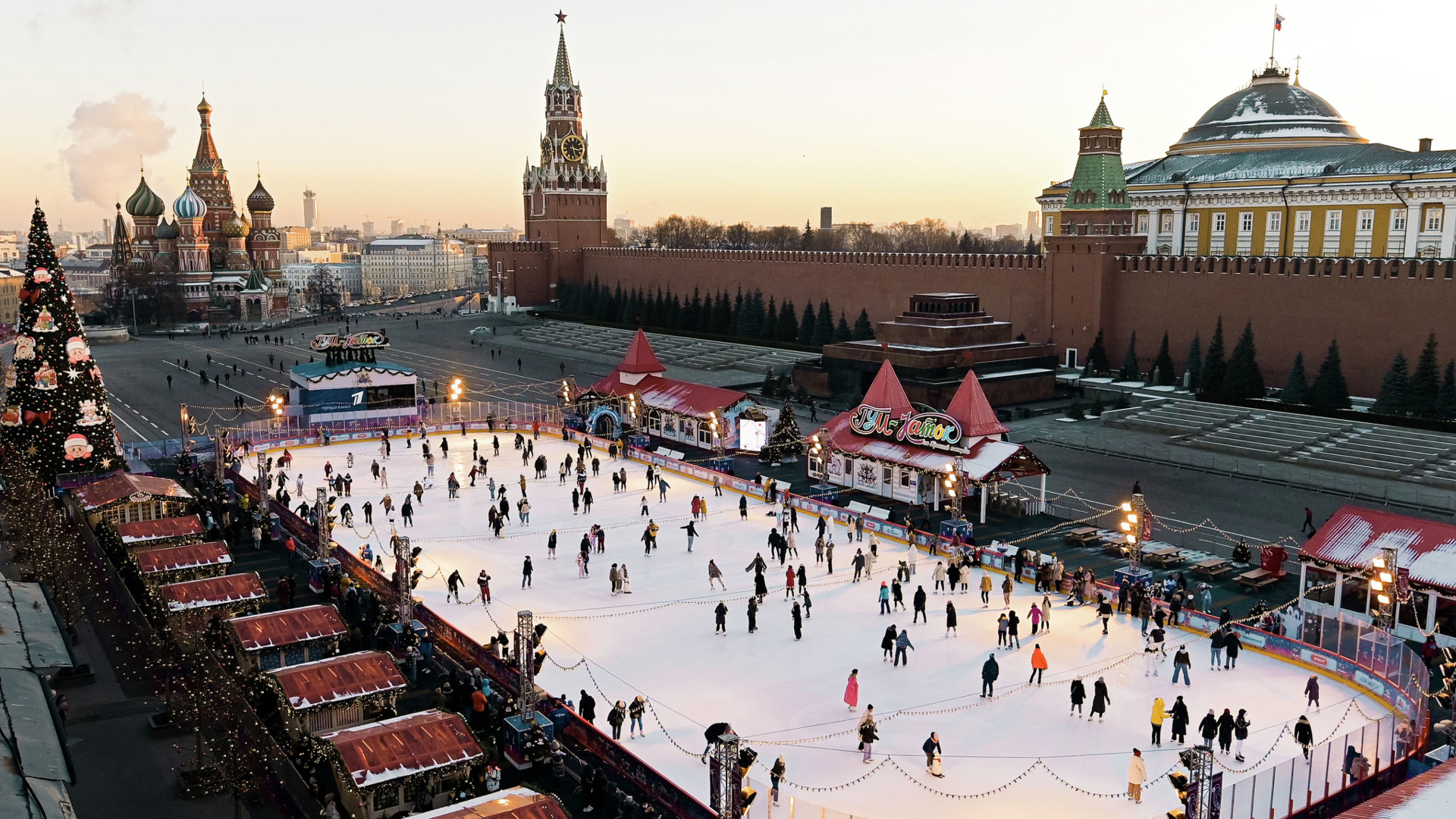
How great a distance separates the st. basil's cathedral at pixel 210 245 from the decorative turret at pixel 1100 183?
57593 millimetres

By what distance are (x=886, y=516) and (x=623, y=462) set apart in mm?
8963

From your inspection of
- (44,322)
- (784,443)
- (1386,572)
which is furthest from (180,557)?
(1386,572)

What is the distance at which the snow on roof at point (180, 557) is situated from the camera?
54.6 feet

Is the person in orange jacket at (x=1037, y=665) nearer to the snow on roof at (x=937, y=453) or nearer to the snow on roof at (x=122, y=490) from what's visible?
the snow on roof at (x=937, y=453)

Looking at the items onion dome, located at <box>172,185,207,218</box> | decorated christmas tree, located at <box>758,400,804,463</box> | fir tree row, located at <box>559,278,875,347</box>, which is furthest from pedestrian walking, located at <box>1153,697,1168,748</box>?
onion dome, located at <box>172,185,207,218</box>

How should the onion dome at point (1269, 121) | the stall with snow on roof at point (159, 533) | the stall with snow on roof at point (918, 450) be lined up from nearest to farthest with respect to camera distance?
the stall with snow on roof at point (159, 533)
the stall with snow on roof at point (918, 450)
the onion dome at point (1269, 121)

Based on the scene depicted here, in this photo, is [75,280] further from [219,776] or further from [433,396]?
[219,776]

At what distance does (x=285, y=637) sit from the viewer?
14.3 meters

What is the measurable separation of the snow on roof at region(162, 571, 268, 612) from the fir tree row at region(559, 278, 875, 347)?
3550cm

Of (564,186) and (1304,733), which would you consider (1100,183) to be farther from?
(564,186)

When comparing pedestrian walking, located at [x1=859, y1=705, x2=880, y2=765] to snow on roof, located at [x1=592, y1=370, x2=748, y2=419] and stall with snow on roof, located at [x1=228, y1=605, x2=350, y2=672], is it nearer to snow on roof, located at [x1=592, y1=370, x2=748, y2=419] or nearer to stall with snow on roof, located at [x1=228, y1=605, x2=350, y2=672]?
stall with snow on roof, located at [x1=228, y1=605, x2=350, y2=672]

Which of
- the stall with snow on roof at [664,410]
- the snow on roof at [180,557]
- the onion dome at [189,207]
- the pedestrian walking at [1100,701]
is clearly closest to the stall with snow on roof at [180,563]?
the snow on roof at [180,557]

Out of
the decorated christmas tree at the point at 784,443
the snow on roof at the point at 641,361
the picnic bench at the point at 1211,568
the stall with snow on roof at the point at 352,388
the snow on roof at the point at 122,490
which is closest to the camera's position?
the picnic bench at the point at 1211,568

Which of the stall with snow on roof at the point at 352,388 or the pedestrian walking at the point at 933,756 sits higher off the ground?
the stall with snow on roof at the point at 352,388
